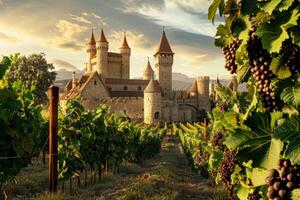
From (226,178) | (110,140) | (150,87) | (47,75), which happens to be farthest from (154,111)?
(226,178)

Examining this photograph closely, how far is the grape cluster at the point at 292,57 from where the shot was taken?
7.41 feet

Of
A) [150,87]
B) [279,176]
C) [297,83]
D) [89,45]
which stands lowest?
[279,176]

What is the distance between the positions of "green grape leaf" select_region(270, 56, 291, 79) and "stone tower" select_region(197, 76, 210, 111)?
79.2m

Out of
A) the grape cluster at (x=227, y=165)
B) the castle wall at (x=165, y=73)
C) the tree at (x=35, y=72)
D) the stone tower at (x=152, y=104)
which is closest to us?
the grape cluster at (x=227, y=165)

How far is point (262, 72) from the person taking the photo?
237cm

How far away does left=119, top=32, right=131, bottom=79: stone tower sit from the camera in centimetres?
8968

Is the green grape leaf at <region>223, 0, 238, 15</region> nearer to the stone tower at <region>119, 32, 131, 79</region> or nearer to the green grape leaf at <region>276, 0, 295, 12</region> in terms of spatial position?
the green grape leaf at <region>276, 0, 295, 12</region>

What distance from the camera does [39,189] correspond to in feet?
40.1

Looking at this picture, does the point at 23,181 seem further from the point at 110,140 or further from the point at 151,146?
the point at 151,146

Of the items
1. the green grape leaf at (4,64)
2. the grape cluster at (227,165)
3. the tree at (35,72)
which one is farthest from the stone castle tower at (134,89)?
the grape cluster at (227,165)

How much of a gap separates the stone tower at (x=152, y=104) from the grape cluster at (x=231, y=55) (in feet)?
223

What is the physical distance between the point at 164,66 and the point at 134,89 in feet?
27.3

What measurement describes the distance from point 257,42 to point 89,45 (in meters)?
94.5

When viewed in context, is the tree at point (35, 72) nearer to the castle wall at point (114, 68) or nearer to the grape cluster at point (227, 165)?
the castle wall at point (114, 68)
